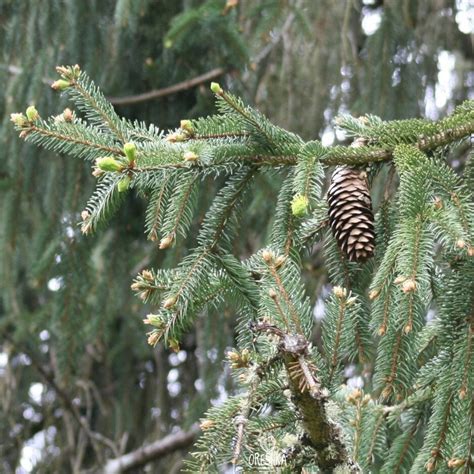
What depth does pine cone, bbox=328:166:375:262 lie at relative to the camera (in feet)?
4.12

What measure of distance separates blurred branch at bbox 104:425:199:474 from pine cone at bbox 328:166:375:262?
98.4 inches

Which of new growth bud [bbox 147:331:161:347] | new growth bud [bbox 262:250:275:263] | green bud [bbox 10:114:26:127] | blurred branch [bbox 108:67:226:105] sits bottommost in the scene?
new growth bud [bbox 147:331:161:347]

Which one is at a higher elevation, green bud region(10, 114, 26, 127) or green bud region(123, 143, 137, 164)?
green bud region(10, 114, 26, 127)

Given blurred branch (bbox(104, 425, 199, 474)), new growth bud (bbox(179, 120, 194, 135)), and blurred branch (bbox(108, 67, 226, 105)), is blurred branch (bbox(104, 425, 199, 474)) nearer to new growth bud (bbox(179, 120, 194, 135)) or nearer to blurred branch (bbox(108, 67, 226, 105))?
blurred branch (bbox(108, 67, 226, 105))

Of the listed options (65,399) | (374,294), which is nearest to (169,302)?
(374,294)

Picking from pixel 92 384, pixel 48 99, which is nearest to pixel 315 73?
pixel 48 99

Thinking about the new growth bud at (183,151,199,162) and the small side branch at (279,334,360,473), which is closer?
the small side branch at (279,334,360,473)

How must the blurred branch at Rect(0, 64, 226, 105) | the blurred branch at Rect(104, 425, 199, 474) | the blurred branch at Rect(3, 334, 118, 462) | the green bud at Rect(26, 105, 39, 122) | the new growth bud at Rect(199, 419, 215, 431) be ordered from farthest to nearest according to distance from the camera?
the blurred branch at Rect(104, 425, 199, 474)
the blurred branch at Rect(3, 334, 118, 462)
the blurred branch at Rect(0, 64, 226, 105)
the green bud at Rect(26, 105, 39, 122)
the new growth bud at Rect(199, 419, 215, 431)

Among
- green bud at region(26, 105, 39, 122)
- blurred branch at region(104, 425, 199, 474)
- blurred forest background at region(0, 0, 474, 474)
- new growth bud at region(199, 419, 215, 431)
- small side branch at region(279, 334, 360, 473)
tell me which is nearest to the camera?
small side branch at region(279, 334, 360, 473)

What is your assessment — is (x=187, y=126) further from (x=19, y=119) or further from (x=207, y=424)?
(x=207, y=424)

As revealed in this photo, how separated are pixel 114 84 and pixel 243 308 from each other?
5.77ft

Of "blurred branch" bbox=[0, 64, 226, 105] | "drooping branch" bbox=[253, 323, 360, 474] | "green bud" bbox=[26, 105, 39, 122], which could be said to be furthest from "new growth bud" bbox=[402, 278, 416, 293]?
"blurred branch" bbox=[0, 64, 226, 105]

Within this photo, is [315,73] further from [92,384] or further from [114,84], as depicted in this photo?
[92,384]

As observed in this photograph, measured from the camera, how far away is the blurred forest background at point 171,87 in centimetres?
273
